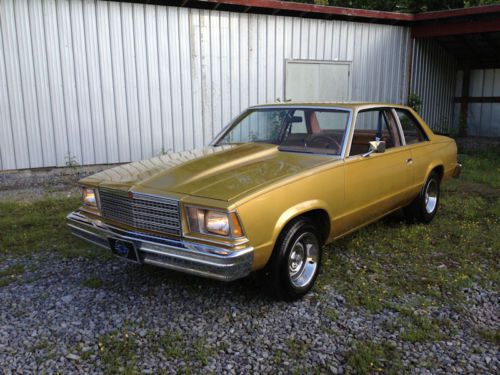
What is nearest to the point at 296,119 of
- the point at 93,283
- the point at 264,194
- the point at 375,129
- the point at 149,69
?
the point at 375,129

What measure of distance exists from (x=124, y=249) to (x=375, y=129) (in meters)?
3.12

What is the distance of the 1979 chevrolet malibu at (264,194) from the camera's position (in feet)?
10.8

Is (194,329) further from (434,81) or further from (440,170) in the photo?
(434,81)

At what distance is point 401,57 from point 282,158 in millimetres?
9463

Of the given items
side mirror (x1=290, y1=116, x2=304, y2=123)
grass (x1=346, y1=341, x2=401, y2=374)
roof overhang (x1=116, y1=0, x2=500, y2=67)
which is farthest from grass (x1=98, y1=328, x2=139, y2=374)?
roof overhang (x1=116, y1=0, x2=500, y2=67)

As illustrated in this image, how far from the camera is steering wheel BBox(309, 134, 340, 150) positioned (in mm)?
4358

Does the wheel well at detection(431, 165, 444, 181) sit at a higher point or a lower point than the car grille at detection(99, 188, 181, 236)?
lower

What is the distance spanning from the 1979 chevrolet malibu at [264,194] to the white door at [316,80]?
559 centimetres

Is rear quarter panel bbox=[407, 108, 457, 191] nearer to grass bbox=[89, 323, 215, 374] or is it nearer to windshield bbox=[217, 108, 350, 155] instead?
windshield bbox=[217, 108, 350, 155]

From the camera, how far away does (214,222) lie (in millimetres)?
3258

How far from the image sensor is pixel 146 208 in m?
3.54

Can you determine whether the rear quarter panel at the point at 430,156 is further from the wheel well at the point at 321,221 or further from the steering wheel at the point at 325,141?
the wheel well at the point at 321,221

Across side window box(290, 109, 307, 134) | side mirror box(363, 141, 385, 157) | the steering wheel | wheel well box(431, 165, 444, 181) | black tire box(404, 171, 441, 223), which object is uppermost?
side window box(290, 109, 307, 134)

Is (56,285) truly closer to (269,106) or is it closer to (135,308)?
(135,308)
